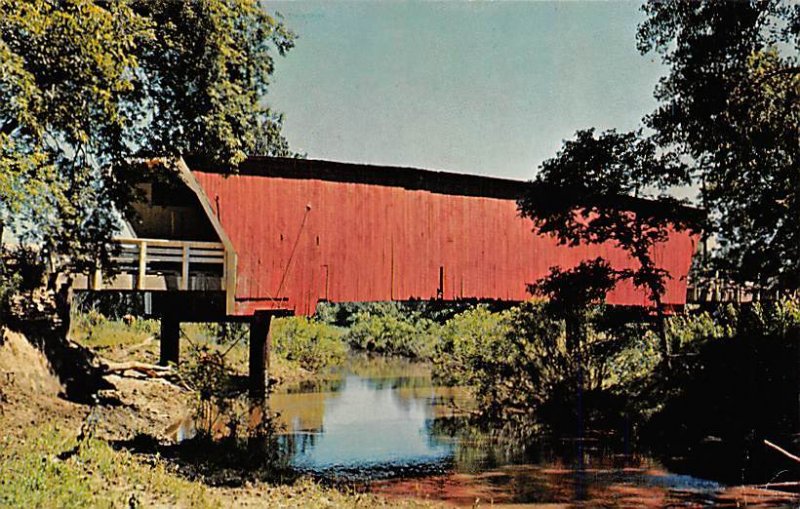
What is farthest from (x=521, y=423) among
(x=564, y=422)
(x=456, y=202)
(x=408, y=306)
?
(x=408, y=306)

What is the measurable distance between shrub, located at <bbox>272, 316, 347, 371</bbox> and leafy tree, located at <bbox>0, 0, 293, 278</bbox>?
15.5 metres

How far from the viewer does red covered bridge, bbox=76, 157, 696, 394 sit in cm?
1490

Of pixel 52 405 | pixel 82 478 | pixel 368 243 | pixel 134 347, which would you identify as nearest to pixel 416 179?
pixel 368 243

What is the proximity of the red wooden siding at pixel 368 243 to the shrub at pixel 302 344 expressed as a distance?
41.5ft

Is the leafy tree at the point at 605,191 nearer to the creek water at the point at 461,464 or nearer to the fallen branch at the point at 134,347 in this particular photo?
the creek water at the point at 461,464

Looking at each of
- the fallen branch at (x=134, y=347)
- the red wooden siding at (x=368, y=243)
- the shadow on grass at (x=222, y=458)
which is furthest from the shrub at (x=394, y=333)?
the shadow on grass at (x=222, y=458)

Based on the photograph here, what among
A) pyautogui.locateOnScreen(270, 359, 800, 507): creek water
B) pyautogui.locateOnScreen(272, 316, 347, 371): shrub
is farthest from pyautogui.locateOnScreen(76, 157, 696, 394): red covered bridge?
pyautogui.locateOnScreen(272, 316, 347, 371): shrub

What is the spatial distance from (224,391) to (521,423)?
6501 mm

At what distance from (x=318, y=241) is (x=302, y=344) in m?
14.3

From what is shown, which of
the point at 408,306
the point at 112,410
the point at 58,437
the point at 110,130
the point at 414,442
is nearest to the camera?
the point at 58,437

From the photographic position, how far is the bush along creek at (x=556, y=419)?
12.5 m

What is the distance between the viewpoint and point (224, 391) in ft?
55.7

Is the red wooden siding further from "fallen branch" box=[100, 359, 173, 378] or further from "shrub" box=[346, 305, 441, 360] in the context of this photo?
"shrub" box=[346, 305, 441, 360]

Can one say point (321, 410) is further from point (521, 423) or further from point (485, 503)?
point (485, 503)
